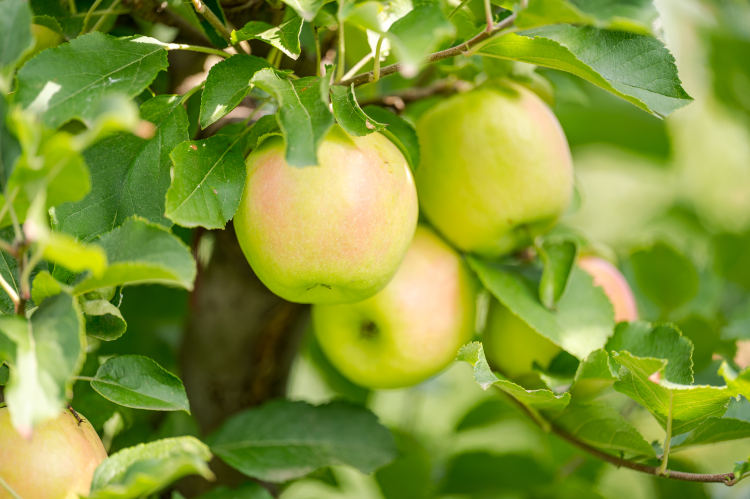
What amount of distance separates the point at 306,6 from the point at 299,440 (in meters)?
0.46

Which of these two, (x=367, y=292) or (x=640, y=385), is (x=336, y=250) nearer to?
(x=367, y=292)

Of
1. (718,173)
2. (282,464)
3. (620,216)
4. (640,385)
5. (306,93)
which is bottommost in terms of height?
(620,216)

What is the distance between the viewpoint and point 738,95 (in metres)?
1.46

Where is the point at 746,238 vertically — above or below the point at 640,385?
below

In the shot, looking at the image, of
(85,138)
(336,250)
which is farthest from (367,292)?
(85,138)

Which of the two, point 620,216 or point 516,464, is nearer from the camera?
point 516,464

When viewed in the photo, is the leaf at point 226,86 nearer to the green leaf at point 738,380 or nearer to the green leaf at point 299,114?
the green leaf at point 299,114

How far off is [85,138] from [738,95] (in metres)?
1.44

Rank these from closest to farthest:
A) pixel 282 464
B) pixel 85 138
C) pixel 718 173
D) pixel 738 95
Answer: pixel 85 138 → pixel 282 464 → pixel 738 95 → pixel 718 173

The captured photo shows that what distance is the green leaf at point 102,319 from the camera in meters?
0.54

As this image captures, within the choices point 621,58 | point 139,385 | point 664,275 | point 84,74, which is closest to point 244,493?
point 139,385

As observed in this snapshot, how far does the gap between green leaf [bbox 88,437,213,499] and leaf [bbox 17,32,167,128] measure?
9.3 inches

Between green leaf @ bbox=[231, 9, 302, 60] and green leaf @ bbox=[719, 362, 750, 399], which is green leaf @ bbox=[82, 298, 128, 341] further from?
green leaf @ bbox=[719, 362, 750, 399]

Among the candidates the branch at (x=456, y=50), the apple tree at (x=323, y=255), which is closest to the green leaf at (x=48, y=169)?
the apple tree at (x=323, y=255)
